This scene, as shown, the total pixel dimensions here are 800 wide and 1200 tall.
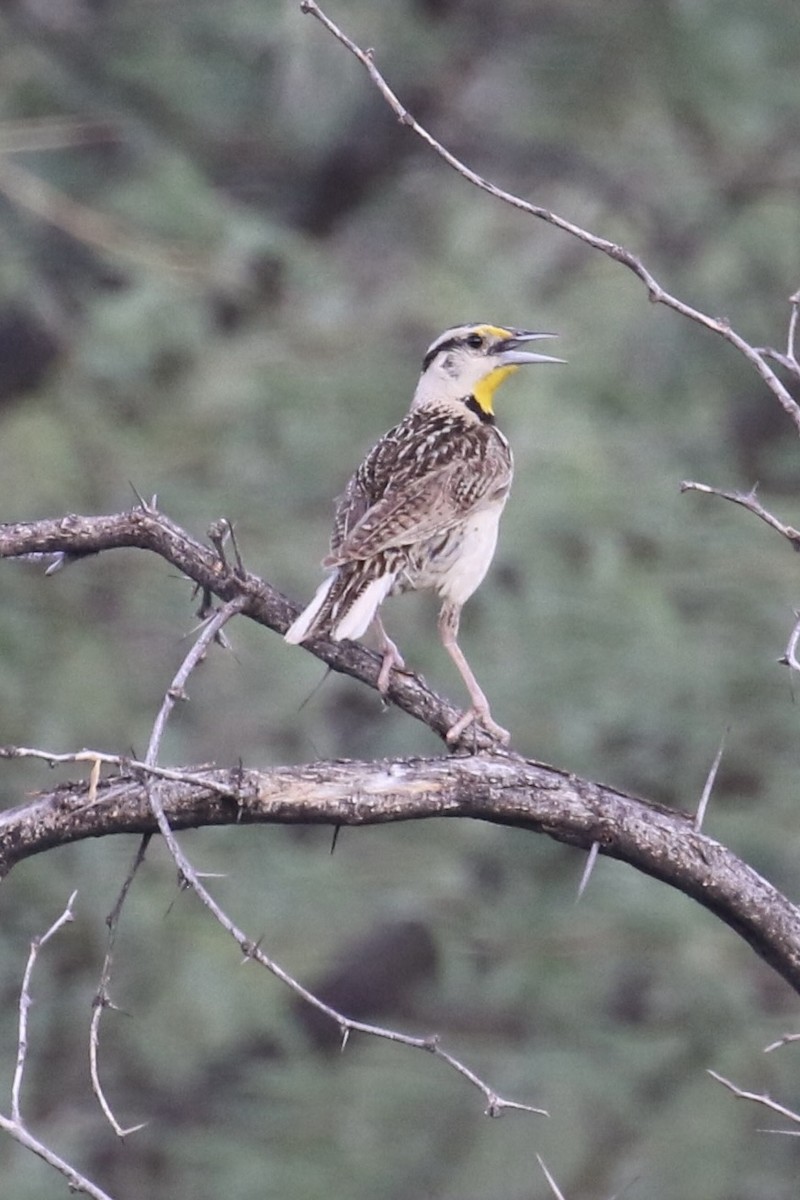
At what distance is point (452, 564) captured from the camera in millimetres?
5660

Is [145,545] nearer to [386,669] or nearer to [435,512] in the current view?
[386,669]

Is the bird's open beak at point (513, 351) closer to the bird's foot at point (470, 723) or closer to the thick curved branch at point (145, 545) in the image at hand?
the bird's foot at point (470, 723)

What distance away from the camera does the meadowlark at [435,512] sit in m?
4.84

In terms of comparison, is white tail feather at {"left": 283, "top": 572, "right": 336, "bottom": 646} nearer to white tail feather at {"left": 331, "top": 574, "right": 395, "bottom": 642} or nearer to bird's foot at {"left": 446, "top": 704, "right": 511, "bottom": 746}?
white tail feather at {"left": 331, "top": 574, "right": 395, "bottom": 642}

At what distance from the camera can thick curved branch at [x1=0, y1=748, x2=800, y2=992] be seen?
376 centimetres

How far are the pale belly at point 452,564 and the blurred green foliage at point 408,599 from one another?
3.61 meters

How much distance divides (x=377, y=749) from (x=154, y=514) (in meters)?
6.79

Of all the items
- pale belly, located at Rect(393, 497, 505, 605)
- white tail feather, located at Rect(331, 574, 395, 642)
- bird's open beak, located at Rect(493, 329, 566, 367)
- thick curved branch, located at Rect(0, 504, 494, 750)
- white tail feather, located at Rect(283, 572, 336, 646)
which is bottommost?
thick curved branch, located at Rect(0, 504, 494, 750)

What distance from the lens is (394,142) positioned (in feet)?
40.1

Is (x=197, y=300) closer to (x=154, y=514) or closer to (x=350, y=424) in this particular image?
(x=350, y=424)

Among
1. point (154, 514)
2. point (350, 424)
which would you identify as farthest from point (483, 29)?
point (154, 514)

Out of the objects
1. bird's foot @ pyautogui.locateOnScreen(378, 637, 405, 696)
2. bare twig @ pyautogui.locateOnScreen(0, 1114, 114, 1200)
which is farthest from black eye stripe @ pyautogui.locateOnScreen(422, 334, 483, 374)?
bare twig @ pyautogui.locateOnScreen(0, 1114, 114, 1200)

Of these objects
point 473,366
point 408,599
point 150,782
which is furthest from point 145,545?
point 408,599

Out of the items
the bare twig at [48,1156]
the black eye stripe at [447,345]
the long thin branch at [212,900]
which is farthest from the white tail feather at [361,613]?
the black eye stripe at [447,345]
